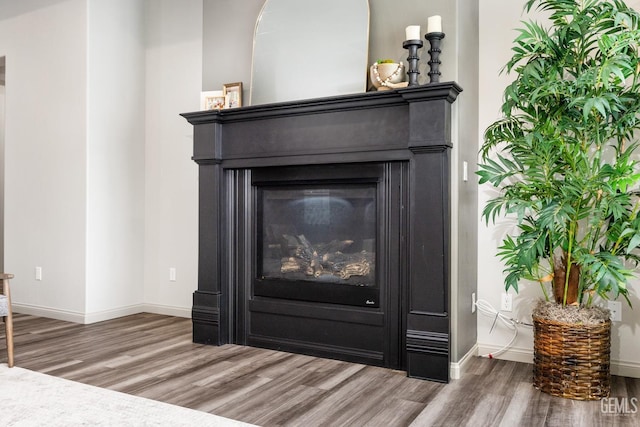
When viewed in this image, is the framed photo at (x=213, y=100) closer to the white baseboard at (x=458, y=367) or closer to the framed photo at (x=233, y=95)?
the framed photo at (x=233, y=95)

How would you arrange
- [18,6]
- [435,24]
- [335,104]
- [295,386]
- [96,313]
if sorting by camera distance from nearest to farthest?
[295,386], [435,24], [335,104], [96,313], [18,6]

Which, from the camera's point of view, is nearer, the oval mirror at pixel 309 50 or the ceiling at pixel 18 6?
the oval mirror at pixel 309 50

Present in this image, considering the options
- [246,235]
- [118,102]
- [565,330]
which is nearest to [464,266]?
[565,330]

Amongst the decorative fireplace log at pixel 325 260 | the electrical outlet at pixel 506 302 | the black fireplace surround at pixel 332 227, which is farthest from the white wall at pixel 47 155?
the electrical outlet at pixel 506 302

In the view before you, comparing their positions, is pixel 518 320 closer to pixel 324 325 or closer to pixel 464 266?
pixel 464 266

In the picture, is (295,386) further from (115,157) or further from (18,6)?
(18,6)

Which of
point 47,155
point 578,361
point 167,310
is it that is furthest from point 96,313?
point 578,361

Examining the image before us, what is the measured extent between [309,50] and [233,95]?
659 mm

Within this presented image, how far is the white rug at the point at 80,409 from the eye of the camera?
217 cm

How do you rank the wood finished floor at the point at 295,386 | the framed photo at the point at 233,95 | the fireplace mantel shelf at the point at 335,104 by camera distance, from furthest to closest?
1. the framed photo at the point at 233,95
2. the fireplace mantel shelf at the point at 335,104
3. the wood finished floor at the point at 295,386

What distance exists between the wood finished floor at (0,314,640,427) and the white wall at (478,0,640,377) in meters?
0.17

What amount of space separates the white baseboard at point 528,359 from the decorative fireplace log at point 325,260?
0.92 meters

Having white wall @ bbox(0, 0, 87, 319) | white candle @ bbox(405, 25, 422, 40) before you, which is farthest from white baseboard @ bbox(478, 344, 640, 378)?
white wall @ bbox(0, 0, 87, 319)

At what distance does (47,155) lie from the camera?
4359 mm
